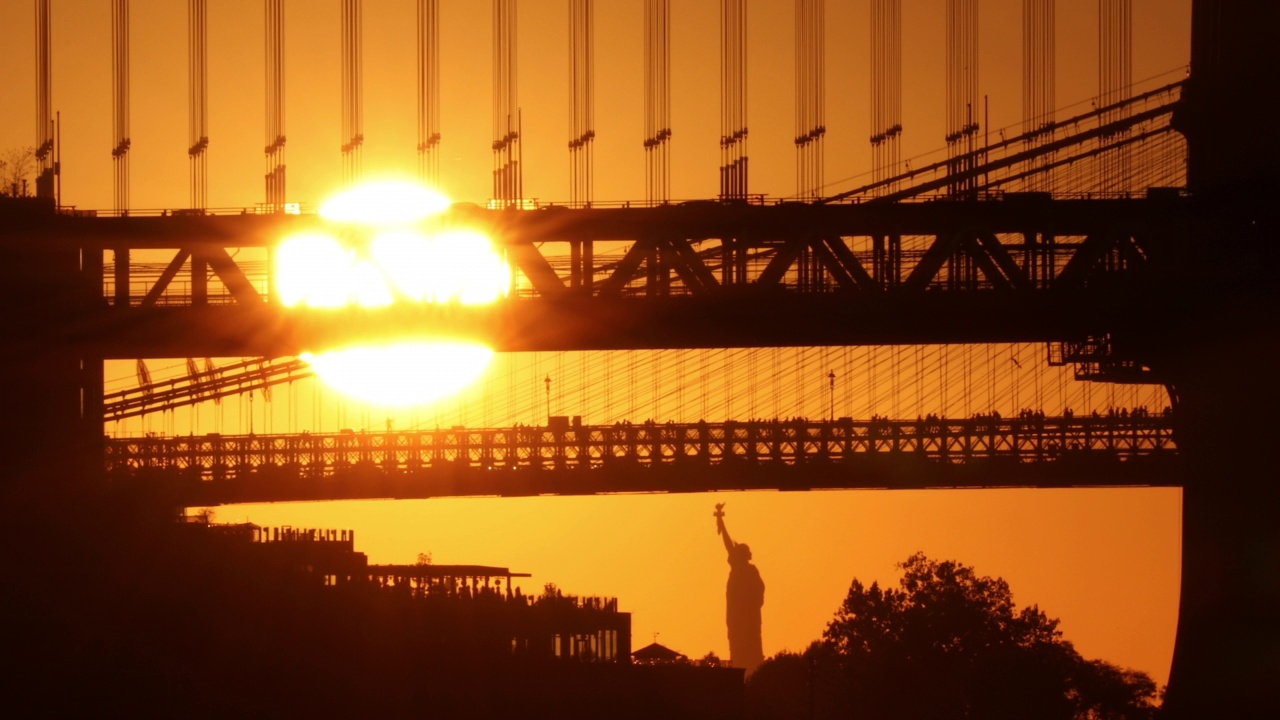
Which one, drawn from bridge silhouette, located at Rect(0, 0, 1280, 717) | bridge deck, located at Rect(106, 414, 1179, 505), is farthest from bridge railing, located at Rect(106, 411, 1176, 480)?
→ bridge silhouette, located at Rect(0, 0, 1280, 717)

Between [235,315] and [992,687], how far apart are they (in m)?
38.7

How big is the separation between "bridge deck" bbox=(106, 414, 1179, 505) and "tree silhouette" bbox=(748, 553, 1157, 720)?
14.3 feet

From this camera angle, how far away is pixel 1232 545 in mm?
47844

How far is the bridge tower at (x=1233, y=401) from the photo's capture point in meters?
47.3

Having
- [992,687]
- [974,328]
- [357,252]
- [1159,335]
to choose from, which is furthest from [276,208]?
[992,687]

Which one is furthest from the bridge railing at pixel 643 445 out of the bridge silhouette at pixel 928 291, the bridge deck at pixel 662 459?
the bridge silhouette at pixel 928 291

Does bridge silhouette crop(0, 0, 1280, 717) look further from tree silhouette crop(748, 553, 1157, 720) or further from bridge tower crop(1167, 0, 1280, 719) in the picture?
tree silhouette crop(748, 553, 1157, 720)

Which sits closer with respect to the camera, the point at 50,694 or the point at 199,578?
the point at 50,694

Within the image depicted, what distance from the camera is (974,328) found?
47344 millimetres

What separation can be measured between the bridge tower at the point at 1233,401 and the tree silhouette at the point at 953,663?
27.0 m

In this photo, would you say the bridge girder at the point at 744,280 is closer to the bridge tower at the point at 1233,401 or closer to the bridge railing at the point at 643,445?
the bridge tower at the point at 1233,401

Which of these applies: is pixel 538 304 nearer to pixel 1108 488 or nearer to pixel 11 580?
pixel 11 580

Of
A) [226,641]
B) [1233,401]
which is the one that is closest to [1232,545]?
[1233,401]

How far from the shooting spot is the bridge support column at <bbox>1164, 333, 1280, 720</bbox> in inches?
1865
